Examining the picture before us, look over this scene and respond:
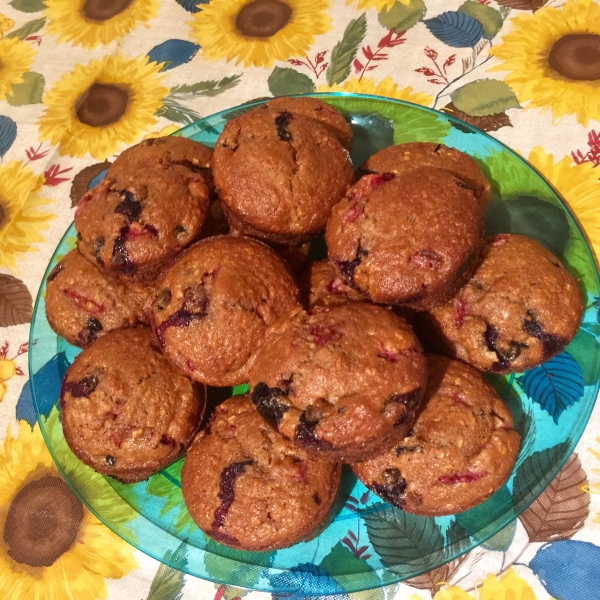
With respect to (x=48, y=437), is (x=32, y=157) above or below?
above

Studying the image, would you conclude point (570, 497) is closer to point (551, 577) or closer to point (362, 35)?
point (551, 577)

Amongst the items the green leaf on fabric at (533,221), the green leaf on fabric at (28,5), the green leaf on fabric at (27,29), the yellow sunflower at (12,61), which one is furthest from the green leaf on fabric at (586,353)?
the green leaf on fabric at (28,5)

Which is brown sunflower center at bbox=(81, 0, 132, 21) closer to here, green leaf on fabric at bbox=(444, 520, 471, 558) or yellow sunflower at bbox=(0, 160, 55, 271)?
yellow sunflower at bbox=(0, 160, 55, 271)

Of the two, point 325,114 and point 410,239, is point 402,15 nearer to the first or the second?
point 325,114

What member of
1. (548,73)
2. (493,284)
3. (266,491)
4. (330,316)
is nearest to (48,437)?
(266,491)

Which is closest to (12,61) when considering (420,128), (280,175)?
(280,175)

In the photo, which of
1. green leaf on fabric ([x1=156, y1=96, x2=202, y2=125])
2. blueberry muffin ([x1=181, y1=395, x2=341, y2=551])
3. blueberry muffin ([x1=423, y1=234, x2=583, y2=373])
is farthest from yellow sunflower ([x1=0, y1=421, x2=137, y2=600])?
green leaf on fabric ([x1=156, y1=96, x2=202, y2=125])

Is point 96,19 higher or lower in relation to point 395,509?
higher
